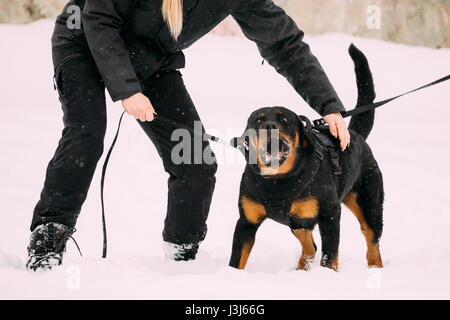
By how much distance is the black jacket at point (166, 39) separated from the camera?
2.32 metres

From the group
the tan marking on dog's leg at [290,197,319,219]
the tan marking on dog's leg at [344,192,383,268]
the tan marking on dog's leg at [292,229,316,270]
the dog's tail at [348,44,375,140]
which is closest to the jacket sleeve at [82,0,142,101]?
the tan marking on dog's leg at [290,197,319,219]

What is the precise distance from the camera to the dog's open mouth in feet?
8.36

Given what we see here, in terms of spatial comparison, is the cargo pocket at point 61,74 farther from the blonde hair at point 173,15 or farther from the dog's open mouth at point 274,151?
the dog's open mouth at point 274,151

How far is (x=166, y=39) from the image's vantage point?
2.54m

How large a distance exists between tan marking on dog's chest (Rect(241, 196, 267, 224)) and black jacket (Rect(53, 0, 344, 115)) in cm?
54

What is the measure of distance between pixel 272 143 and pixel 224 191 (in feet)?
7.28

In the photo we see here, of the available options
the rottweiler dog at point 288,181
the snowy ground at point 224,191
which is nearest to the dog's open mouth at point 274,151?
the rottweiler dog at point 288,181

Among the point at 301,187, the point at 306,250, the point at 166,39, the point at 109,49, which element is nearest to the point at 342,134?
the point at 301,187

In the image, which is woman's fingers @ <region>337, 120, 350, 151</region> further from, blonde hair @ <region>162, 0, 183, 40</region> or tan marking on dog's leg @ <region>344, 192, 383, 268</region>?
blonde hair @ <region>162, 0, 183, 40</region>

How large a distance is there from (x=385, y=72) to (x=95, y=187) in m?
7.65

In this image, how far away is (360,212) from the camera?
3.12 meters
